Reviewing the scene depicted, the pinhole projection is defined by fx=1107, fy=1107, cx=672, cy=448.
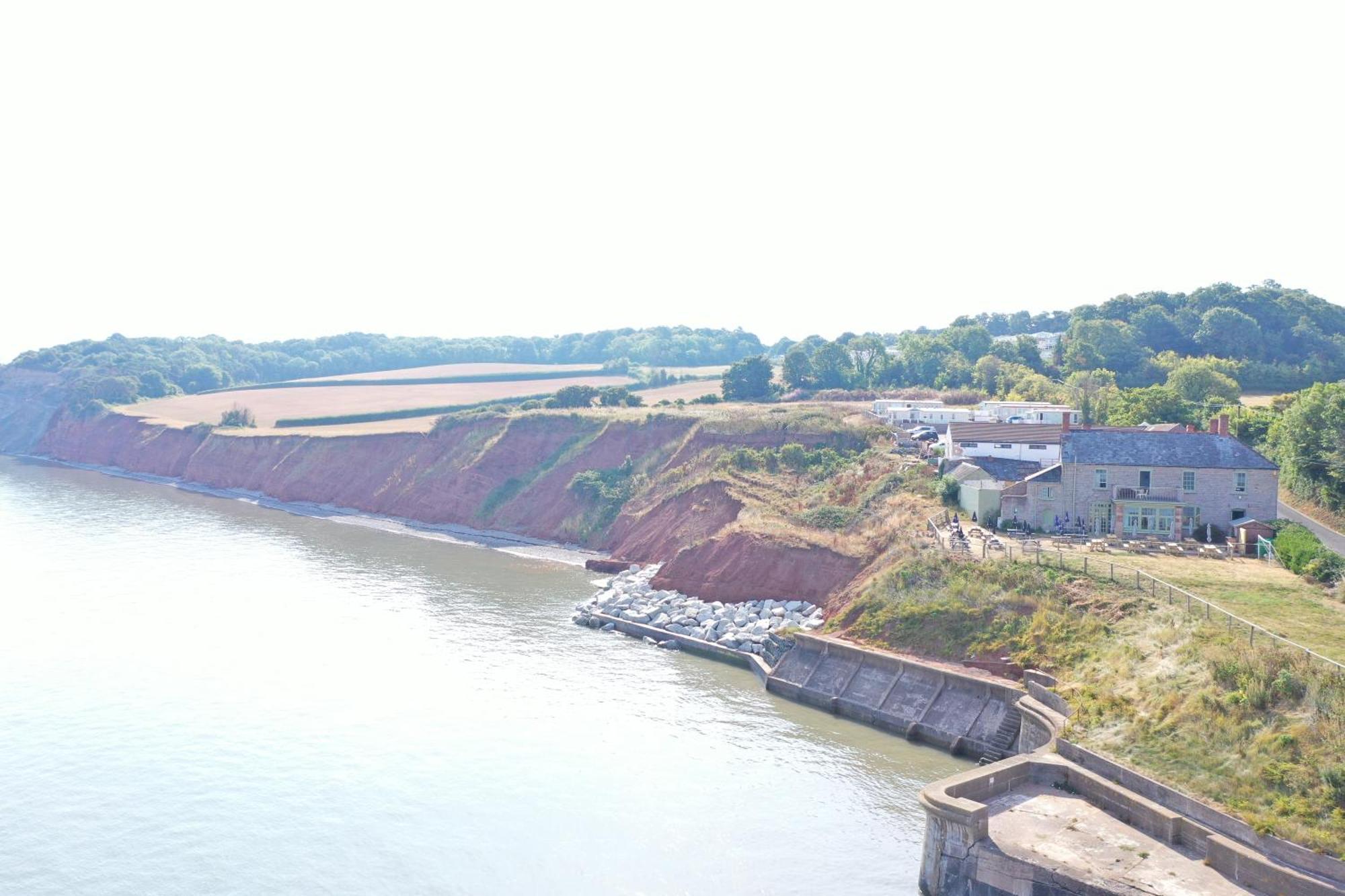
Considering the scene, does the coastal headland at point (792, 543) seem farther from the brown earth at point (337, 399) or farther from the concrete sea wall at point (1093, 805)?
the brown earth at point (337, 399)

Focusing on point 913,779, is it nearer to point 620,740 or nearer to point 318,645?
point 620,740

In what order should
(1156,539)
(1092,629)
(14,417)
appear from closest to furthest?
(1092,629) < (1156,539) < (14,417)

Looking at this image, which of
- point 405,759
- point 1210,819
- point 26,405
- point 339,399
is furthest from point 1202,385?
point 26,405

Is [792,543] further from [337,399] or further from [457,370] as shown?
[457,370]

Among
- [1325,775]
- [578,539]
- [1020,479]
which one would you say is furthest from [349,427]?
[1325,775]

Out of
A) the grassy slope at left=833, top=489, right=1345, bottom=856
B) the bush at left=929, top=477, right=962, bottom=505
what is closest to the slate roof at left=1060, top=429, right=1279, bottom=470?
the bush at left=929, top=477, right=962, bottom=505

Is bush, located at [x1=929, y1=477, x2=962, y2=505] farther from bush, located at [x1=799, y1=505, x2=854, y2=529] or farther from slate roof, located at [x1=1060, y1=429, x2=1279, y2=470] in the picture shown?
slate roof, located at [x1=1060, y1=429, x2=1279, y2=470]
